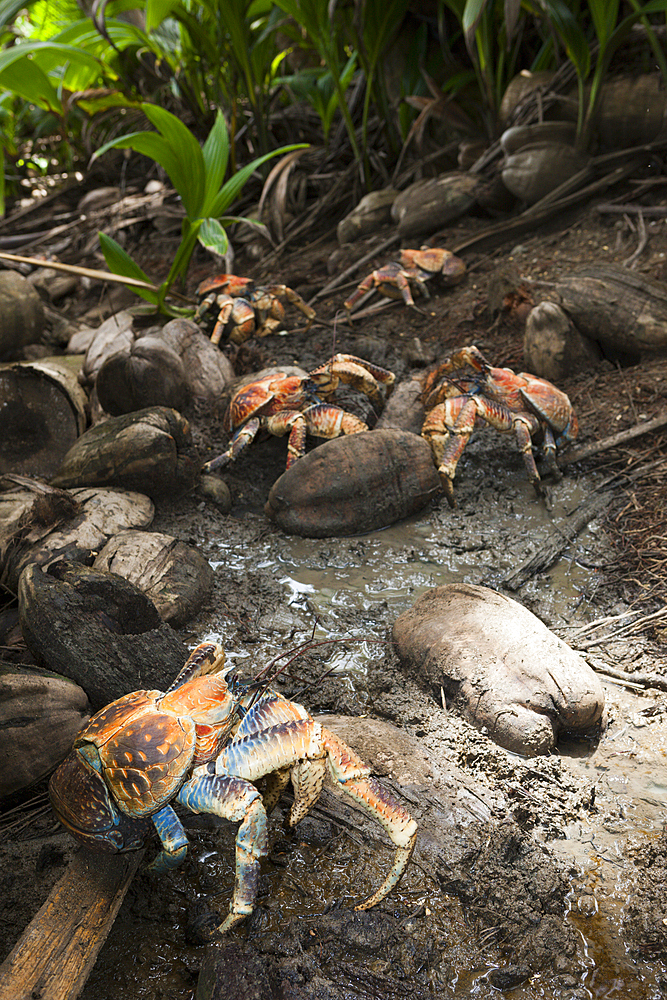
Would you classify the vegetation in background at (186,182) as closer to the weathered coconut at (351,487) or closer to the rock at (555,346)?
the weathered coconut at (351,487)

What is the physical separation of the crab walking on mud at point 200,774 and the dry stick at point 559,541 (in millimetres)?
1627

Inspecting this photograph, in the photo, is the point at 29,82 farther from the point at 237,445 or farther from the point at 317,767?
the point at 317,767

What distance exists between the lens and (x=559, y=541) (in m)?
3.30

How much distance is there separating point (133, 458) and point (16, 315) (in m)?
2.21

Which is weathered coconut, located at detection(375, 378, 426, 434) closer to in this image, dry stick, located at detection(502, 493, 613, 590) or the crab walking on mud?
dry stick, located at detection(502, 493, 613, 590)

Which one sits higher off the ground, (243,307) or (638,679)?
(243,307)

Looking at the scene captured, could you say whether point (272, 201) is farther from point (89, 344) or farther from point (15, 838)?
point (15, 838)

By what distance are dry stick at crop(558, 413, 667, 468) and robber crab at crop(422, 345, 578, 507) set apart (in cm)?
9

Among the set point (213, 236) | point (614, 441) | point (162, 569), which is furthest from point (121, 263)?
point (614, 441)

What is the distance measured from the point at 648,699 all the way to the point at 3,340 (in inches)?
189

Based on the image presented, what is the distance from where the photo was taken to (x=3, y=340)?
486 centimetres

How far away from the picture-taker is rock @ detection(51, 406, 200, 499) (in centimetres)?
348

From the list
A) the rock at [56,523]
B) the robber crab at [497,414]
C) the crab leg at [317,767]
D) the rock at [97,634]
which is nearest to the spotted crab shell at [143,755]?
the crab leg at [317,767]

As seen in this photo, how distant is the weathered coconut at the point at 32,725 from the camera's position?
1964mm
